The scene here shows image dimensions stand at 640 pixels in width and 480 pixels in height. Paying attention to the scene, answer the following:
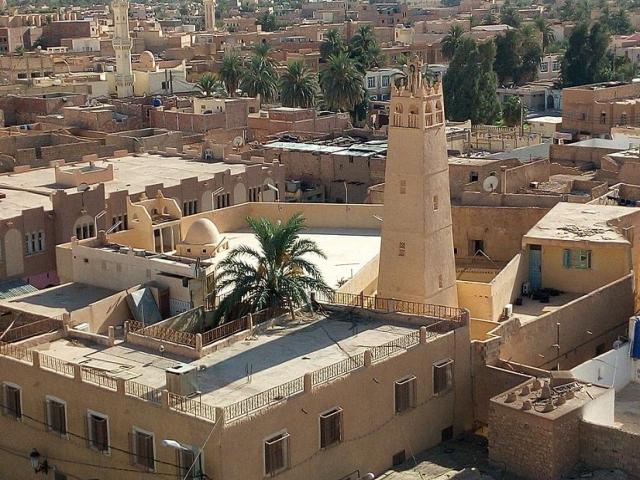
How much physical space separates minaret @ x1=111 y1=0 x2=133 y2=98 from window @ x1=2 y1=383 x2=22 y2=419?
49.7 metres

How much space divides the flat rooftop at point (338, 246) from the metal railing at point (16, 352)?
29.2ft

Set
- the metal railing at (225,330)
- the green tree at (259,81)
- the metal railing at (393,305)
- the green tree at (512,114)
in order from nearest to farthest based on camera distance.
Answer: the metal railing at (225,330) → the metal railing at (393,305) → the green tree at (259,81) → the green tree at (512,114)

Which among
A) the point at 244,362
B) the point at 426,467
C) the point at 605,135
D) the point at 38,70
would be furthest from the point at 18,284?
the point at 38,70

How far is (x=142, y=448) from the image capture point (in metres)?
23.2

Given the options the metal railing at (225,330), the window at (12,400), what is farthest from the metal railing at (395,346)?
the window at (12,400)

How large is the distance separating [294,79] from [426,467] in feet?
158

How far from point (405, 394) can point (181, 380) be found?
17.2 ft

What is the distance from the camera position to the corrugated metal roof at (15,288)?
36.8 meters

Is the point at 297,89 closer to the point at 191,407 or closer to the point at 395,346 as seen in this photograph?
the point at 395,346

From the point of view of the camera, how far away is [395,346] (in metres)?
25.6

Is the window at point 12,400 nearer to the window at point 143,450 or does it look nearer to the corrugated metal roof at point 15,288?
the window at point 143,450

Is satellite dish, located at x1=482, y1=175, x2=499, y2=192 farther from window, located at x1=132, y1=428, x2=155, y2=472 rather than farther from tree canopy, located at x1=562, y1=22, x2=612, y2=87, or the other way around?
tree canopy, located at x1=562, y1=22, x2=612, y2=87

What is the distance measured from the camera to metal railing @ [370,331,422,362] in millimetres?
25234

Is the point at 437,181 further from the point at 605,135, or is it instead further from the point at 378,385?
the point at 605,135
